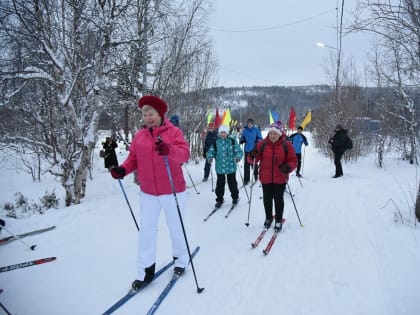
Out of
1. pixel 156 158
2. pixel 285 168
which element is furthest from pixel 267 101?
pixel 156 158

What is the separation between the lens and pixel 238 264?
3617 millimetres

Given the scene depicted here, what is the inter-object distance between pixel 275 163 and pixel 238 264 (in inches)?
70.6

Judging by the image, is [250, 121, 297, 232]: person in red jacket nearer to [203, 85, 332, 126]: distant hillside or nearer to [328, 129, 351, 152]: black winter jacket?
[328, 129, 351, 152]: black winter jacket

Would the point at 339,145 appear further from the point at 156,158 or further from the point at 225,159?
the point at 156,158

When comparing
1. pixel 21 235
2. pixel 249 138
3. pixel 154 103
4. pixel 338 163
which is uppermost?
pixel 154 103

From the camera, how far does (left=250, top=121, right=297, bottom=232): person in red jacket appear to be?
14.8 ft

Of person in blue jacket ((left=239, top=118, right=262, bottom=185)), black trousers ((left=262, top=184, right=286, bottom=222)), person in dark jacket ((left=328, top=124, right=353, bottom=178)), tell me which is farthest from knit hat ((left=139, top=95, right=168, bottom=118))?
person in dark jacket ((left=328, top=124, right=353, bottom=178))

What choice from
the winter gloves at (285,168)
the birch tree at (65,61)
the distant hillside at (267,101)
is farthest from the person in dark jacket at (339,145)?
the distant hillside at (267,101)

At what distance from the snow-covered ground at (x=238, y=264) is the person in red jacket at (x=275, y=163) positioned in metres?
0.61

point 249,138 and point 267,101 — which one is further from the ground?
point 267,101

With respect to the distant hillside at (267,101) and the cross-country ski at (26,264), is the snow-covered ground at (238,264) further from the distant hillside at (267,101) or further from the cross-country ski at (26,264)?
the distant hillside at (267,101)

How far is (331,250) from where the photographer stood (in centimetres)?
395

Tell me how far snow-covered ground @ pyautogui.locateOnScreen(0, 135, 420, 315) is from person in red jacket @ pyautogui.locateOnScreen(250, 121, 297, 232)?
1.99 feet

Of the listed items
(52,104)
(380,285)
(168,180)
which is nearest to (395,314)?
(380,285)
